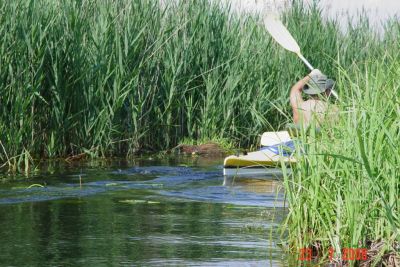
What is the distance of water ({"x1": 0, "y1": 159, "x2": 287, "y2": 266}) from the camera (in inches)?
269

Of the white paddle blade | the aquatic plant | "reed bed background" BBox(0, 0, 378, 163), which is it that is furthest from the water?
the white paddle blade

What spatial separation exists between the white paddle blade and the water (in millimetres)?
1733

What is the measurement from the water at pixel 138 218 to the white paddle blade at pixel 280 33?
173cm

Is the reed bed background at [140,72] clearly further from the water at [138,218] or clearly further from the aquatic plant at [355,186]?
the water at [138,218]

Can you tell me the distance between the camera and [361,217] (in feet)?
20.2

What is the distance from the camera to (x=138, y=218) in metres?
8.62

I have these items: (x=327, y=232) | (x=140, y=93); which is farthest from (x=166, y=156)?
(x=327, y=232)

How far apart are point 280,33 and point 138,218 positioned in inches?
186

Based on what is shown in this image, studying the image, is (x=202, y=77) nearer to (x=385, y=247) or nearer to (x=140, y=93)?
(x=140, y=93)

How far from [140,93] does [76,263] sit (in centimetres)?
804

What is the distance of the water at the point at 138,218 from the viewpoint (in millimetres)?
6820

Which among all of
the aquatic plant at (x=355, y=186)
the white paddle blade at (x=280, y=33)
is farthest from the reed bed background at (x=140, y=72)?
the white paddle blade at (x=280, y=33)

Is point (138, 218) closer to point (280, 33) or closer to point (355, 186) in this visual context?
point (355, 186)

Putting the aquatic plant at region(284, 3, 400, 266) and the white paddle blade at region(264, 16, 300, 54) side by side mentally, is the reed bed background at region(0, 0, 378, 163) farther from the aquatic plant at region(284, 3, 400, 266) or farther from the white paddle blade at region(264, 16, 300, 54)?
the aquatic plant at region(284, 3, 400, 266)
